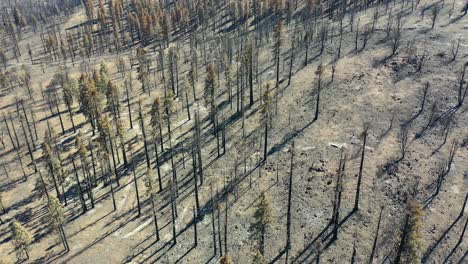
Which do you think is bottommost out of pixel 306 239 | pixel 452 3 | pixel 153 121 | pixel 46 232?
pixel 46 232

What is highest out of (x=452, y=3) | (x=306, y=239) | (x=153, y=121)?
(x=452, y=3)

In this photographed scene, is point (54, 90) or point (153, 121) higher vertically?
point (153, 121)

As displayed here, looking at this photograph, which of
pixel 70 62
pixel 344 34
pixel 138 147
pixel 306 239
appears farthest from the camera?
pixel 70 62

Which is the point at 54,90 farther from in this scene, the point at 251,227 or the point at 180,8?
the point at 251,227

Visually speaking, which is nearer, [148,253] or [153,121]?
[148,253]

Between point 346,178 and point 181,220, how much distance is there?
31164 mm

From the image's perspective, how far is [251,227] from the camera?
208 ft

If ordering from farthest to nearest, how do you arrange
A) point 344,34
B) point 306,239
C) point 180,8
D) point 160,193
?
point 180,8 → point 344,34 → point 160,193 → point 306,239

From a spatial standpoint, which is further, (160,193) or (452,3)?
(452,3)

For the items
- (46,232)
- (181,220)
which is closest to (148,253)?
(181,220)

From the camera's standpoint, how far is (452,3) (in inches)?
5241

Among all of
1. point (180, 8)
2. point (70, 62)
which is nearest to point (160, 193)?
point (70, 62)

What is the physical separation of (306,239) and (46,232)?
47.9m

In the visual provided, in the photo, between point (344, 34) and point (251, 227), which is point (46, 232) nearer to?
point (251, 227)
